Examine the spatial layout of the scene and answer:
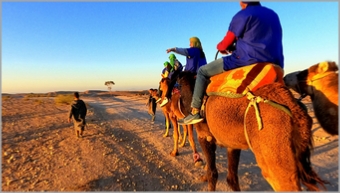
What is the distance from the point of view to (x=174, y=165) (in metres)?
5.64

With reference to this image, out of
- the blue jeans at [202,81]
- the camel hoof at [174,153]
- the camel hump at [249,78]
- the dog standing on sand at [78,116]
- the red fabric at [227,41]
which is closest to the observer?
the camel hump at [249,78]

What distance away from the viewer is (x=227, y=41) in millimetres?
2861

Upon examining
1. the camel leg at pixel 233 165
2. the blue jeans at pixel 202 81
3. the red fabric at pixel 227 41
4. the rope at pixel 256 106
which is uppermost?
the red fabric at pixel 227 41

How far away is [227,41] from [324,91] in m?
1.27

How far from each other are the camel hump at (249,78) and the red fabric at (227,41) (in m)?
0.35

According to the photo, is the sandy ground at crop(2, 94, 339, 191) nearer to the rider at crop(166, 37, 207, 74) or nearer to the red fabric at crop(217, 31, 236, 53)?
the rider at crop(166, 37, 207, 74)

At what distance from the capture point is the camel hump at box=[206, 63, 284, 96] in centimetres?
252

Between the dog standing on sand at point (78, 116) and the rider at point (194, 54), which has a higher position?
the rider at point (194, 54)

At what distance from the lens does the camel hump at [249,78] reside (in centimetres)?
252

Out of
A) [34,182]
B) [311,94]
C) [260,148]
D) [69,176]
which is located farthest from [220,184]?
[34,182]

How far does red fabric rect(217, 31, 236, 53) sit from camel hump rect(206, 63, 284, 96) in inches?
13.6

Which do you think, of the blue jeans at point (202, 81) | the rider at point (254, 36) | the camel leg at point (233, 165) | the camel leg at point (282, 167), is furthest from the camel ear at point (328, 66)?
the camel leg at point (233, 165)

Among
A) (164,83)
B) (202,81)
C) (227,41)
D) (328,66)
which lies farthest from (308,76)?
(164,83)

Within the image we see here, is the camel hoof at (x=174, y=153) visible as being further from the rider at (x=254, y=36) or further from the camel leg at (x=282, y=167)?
the camel leg at (x=282, y=167)
